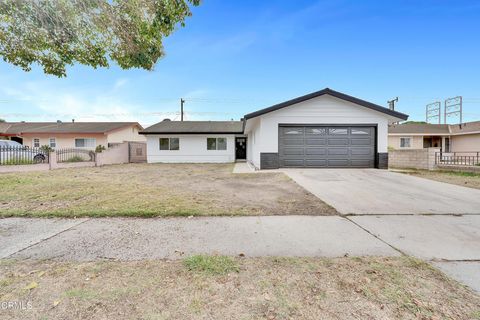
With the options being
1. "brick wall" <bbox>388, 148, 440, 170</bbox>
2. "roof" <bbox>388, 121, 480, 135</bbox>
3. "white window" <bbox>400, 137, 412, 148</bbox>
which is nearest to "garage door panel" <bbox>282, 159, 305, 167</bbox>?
"brick wall" <bbox>388, 148, 440, 170</bbox>

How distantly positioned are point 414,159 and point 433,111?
116ft

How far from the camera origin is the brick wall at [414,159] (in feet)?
40.8

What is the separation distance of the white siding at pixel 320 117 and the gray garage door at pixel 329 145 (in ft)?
1.12

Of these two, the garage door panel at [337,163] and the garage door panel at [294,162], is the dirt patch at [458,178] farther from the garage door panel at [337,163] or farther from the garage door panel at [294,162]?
the garage door panel at [294,162]

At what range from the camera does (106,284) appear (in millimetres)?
2258

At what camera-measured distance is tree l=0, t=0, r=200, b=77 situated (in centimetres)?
499

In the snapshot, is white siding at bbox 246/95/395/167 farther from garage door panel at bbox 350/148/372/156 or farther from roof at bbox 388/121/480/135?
roof at bbox 388/121/480/135

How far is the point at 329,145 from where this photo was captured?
41.6 feet

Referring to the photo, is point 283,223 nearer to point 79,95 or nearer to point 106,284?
point 106,284

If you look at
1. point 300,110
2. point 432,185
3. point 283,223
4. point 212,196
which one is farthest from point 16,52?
point 432,185

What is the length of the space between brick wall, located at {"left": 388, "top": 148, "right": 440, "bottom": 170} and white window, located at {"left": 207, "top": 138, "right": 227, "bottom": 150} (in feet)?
40.6

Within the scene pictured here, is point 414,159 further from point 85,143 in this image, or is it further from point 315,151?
point 85,143

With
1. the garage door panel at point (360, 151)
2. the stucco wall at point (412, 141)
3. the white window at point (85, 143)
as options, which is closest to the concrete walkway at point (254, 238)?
the garage door panel at point (360, 151)

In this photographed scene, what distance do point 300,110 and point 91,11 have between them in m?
10.1
